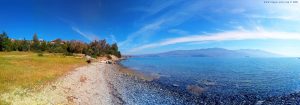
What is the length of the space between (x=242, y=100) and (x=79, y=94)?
72.8 feet

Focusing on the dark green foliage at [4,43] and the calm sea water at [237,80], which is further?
the dark green foliage at [4,43]

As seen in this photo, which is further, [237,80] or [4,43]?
[4,43]

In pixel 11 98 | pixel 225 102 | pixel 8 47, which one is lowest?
pixel 225 102

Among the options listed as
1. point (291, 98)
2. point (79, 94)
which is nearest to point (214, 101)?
point (291, 98)

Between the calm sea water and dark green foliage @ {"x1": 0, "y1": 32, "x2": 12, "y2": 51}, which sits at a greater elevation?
dark green foliage @ {"x1": 0, "y1": 32, "x2": 12, "y2": 51}

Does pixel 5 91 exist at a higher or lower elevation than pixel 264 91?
higher

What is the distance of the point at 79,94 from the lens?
3045 centimetres

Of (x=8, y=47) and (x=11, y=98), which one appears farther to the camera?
(x=8, y=47)

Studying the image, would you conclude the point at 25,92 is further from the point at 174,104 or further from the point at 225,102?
the point at 225,102

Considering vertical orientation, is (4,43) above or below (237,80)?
above

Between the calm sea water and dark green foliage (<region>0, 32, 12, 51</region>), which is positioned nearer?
the calm sea water

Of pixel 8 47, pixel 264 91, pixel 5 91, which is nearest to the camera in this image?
pixel 5 91

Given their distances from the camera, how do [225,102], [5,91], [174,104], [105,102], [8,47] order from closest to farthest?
[5,91]
[105,102]
[174,104]
[225,102]
[8,47]

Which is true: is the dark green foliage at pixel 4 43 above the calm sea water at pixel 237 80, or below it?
above
